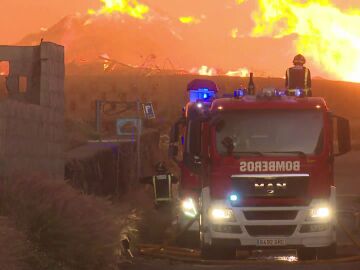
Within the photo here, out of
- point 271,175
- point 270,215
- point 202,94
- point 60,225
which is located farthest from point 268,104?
point 60,225

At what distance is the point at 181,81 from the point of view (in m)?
122

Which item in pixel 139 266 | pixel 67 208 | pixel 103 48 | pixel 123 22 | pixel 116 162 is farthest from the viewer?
pixel 123 22

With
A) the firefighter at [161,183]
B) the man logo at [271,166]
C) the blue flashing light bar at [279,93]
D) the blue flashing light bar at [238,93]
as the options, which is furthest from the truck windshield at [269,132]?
the firefighter at [161,183]

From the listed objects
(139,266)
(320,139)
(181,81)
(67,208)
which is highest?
(181,81)

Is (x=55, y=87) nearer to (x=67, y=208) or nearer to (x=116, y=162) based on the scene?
(x=67, y=208)

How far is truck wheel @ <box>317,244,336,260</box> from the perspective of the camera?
1653 centimetres

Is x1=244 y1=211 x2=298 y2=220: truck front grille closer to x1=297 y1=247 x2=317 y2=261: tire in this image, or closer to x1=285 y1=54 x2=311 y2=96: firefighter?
x1=297 y1=247 x2=317 y2=261: tire

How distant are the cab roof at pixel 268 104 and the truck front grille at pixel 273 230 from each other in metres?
1.91

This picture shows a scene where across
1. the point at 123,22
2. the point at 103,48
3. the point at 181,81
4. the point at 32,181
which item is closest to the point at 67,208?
the point at 32,181

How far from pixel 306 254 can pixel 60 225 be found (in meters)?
5.62

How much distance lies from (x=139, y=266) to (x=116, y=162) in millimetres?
13773

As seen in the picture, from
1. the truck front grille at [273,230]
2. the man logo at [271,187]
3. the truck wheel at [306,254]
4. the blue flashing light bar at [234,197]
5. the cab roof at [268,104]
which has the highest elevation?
the cab roof at [268,104]

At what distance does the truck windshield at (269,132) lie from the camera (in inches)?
629

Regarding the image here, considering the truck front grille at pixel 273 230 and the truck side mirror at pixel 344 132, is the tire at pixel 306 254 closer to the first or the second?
the truck front grille at pixel 273 230
